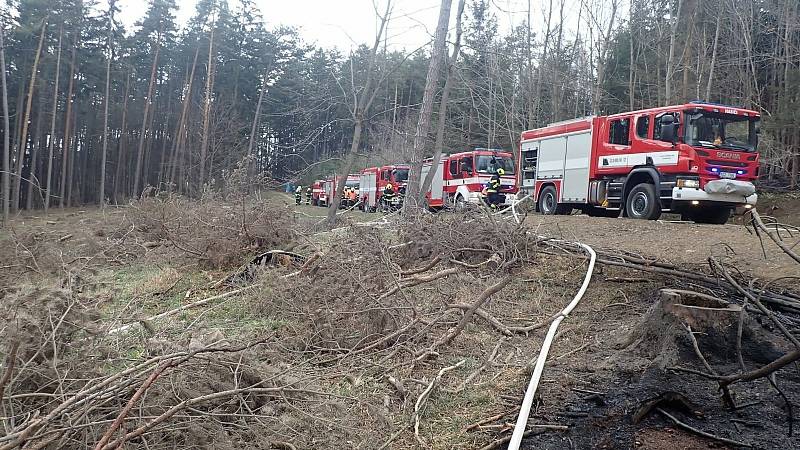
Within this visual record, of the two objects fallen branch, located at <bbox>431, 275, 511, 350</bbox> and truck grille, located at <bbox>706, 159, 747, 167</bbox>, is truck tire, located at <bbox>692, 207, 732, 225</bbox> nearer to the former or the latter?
truck grille, located at <bbox>706, 159, 747, 167</bbox>

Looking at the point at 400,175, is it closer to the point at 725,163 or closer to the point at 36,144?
the point at 725,163

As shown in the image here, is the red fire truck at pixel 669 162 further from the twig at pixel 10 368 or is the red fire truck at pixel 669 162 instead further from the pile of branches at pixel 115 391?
the twig at pixel 10 368

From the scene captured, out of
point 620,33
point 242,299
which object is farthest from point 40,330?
point 620,33

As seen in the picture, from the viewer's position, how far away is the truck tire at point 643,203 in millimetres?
12281

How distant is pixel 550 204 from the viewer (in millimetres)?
16547

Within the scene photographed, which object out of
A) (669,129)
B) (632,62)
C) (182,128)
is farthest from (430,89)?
(182,128)

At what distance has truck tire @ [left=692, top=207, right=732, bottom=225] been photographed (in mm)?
12641

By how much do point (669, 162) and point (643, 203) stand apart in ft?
3.42

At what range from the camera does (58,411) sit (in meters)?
2.39

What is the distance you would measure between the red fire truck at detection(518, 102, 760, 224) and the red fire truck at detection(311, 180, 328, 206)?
2255 cm

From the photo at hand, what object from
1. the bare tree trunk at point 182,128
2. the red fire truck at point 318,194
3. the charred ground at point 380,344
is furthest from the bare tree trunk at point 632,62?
the bare tree trunk at point 182,128

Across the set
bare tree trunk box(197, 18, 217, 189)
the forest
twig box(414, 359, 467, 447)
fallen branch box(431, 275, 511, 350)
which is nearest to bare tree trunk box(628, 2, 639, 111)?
the forest

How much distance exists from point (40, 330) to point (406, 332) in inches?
115

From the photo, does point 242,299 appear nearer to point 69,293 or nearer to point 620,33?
point 69,293
